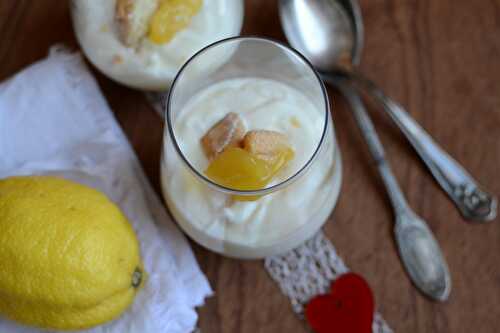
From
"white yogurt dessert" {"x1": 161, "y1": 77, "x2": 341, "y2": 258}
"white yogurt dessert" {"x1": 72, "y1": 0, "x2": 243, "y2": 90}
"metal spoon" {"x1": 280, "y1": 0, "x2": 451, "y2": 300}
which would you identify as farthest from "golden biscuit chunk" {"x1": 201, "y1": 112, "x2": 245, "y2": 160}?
"metal spoon" {"x1": 280, "y1": 0, "x2": 451, "y2": 300}

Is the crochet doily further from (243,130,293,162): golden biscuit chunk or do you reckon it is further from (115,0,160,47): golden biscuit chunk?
(115,0,160,47): golden biscuit chunk

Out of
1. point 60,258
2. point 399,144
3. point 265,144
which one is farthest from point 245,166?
point 399,144

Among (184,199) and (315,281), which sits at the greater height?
(184,199)

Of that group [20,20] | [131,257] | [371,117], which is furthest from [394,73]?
[20,20]

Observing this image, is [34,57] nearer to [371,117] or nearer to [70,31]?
[70,31]

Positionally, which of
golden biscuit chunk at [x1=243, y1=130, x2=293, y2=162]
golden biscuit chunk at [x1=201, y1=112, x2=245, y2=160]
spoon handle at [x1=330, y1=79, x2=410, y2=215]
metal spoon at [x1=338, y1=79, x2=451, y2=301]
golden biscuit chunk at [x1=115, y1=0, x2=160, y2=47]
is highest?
golden biscuit chunk at [x1=115, y1=0, x2=160, y2=47]

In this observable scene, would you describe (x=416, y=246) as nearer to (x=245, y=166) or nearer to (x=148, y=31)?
(x=245, y=166)
